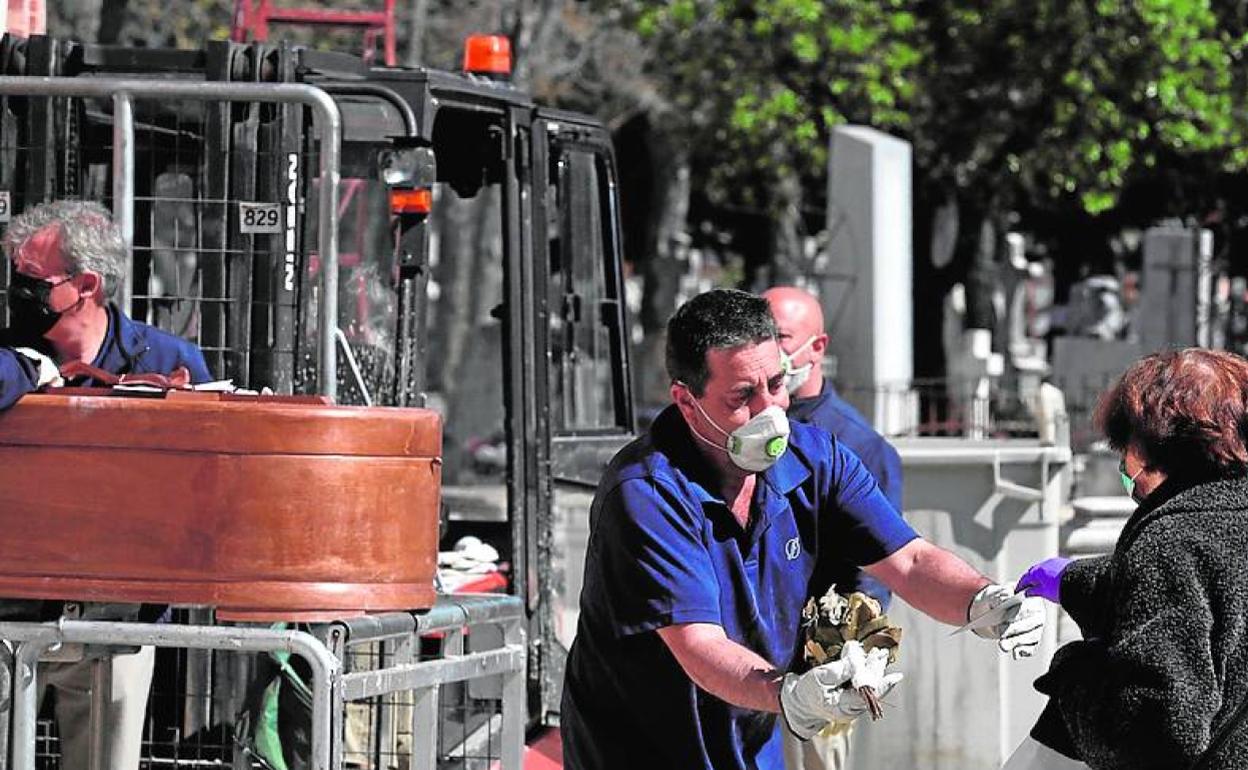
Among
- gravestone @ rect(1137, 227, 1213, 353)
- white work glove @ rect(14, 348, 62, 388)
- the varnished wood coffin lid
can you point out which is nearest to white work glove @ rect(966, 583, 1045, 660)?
the varnished wood coffin lid

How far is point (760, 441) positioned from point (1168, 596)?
0.86 metres

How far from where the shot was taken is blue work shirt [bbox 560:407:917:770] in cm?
419

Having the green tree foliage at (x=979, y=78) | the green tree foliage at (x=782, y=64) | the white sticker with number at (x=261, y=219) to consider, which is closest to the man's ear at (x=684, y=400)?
the white sticker with number at (x=261, y=219)

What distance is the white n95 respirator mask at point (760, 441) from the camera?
4.26 meters

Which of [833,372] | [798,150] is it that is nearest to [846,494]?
[833,372]

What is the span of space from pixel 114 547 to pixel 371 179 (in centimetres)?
240

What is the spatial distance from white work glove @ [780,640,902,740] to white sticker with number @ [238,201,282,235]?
2.97 meters

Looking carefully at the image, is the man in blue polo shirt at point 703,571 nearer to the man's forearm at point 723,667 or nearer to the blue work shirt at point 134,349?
the man's forearm at point 723,667

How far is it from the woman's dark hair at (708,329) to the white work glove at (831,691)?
75cm

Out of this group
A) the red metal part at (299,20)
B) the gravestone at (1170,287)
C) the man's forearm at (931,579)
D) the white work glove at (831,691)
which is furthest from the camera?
the gravestone at (1170,287)

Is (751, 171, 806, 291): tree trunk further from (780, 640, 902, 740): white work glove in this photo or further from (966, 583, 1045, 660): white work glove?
(780, 640, 902, 740): white work glove

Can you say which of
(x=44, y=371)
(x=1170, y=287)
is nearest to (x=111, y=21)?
(x=44, y=371)

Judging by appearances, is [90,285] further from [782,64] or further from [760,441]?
[782,64]

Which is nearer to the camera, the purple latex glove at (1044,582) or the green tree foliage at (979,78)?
the purple latex glove at (1044,582)
